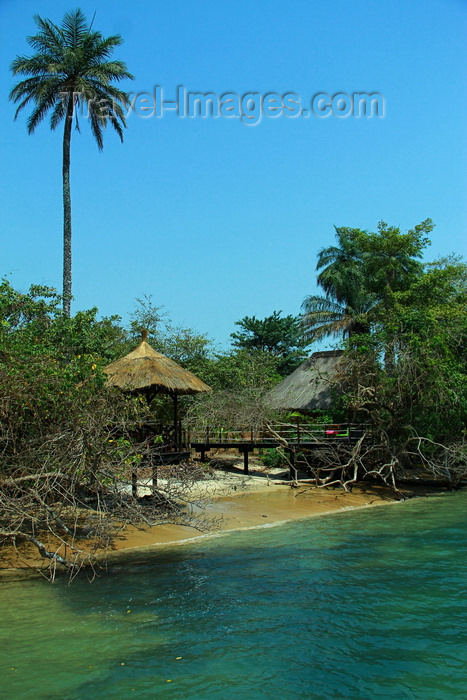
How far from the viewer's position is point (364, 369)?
70.7ft

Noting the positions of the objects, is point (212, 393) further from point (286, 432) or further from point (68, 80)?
point (68, 80)

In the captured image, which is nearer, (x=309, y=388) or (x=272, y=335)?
(x=309, y=388)

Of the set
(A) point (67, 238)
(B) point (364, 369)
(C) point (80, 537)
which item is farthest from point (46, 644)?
(A) point (67, 238)

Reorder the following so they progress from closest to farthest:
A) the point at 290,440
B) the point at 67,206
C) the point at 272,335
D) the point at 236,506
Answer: the point at 236,506, the point at 290,440, the point at 67,206, the point at 272,335

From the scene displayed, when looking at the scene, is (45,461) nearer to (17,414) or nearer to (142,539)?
(17,414)

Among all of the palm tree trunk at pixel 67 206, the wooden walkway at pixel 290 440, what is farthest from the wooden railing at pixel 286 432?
the palm tree trunk at pixel 67 206

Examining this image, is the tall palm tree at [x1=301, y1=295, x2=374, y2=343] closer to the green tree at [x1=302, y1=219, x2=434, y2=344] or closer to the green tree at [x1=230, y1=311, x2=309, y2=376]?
the green tree at [x1=302, y1=219, x2=434, y2=344]

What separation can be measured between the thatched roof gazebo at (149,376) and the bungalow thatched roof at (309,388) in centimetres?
786

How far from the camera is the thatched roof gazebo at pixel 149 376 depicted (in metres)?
16.7

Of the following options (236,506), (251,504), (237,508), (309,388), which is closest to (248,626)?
(237,508)

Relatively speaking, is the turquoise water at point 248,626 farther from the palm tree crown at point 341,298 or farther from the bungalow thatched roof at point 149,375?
the palm tree crown at point 341,298

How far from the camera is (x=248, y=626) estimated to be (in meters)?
8.48

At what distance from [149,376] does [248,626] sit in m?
9.34

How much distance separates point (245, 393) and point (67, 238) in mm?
9473
